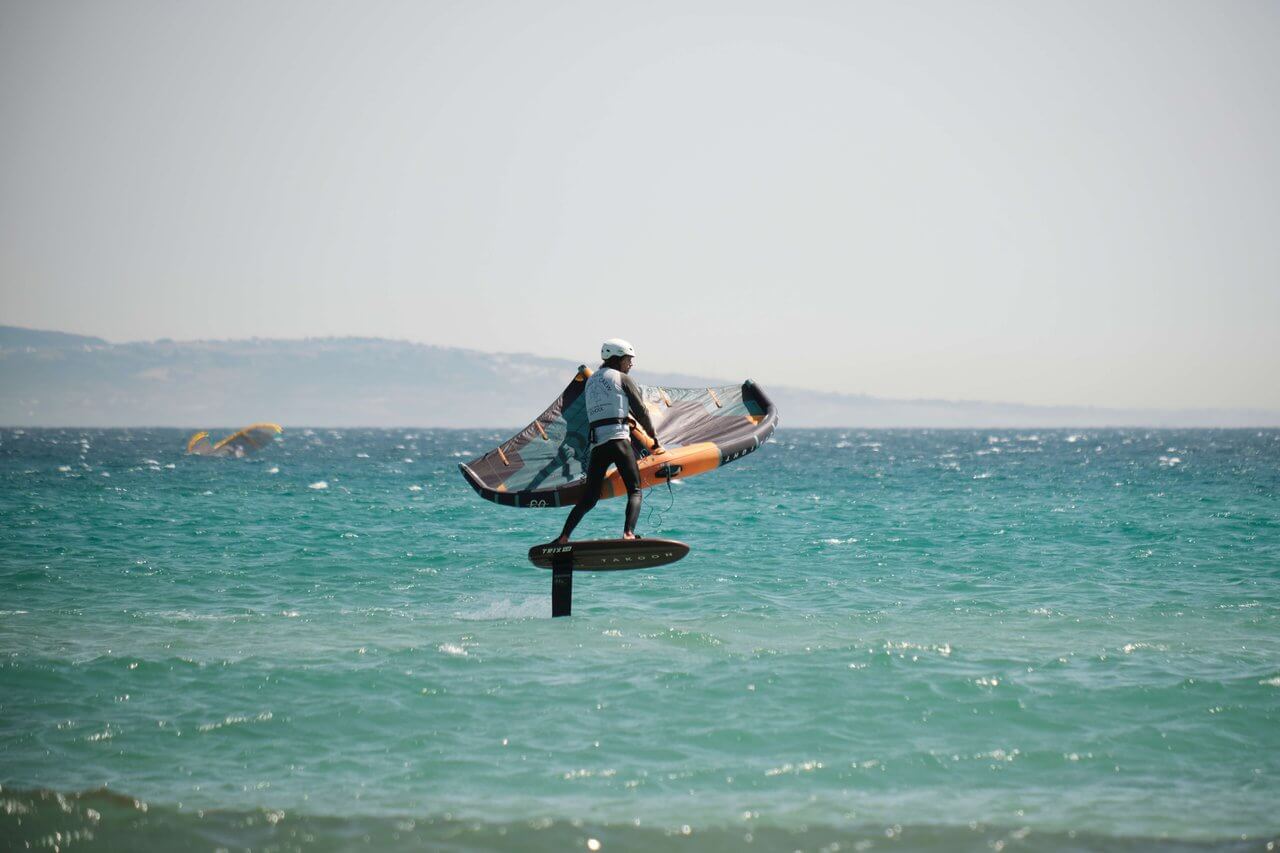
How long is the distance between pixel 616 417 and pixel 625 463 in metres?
0.54

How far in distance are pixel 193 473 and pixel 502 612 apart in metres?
42.3

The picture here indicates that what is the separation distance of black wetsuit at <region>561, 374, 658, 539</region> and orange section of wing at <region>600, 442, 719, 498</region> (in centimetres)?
70

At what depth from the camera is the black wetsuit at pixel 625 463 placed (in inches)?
481

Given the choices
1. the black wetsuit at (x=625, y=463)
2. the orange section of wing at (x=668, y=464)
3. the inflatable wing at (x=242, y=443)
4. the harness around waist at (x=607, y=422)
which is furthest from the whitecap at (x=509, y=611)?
the inflatable wing at (x=242, y=443)

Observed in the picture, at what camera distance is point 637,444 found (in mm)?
13195

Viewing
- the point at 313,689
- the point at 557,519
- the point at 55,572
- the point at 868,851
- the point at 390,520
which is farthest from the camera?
the point at 557,519

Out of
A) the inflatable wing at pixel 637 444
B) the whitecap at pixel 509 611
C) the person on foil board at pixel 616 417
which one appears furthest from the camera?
the whitecap at pixel 509 611

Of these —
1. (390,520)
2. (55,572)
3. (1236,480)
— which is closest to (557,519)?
(390,520)

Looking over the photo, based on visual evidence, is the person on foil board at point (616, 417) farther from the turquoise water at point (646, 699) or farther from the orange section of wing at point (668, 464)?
the turquoise water at point (646, 699)

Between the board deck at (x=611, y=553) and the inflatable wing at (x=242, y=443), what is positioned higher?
the board deck at (x=611, y=553)

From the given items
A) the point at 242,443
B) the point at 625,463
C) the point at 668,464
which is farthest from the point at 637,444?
the point at 242,443

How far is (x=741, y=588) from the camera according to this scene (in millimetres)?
17250

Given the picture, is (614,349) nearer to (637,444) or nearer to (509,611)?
(637,444)

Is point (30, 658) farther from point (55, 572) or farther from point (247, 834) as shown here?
point (55, 572)
